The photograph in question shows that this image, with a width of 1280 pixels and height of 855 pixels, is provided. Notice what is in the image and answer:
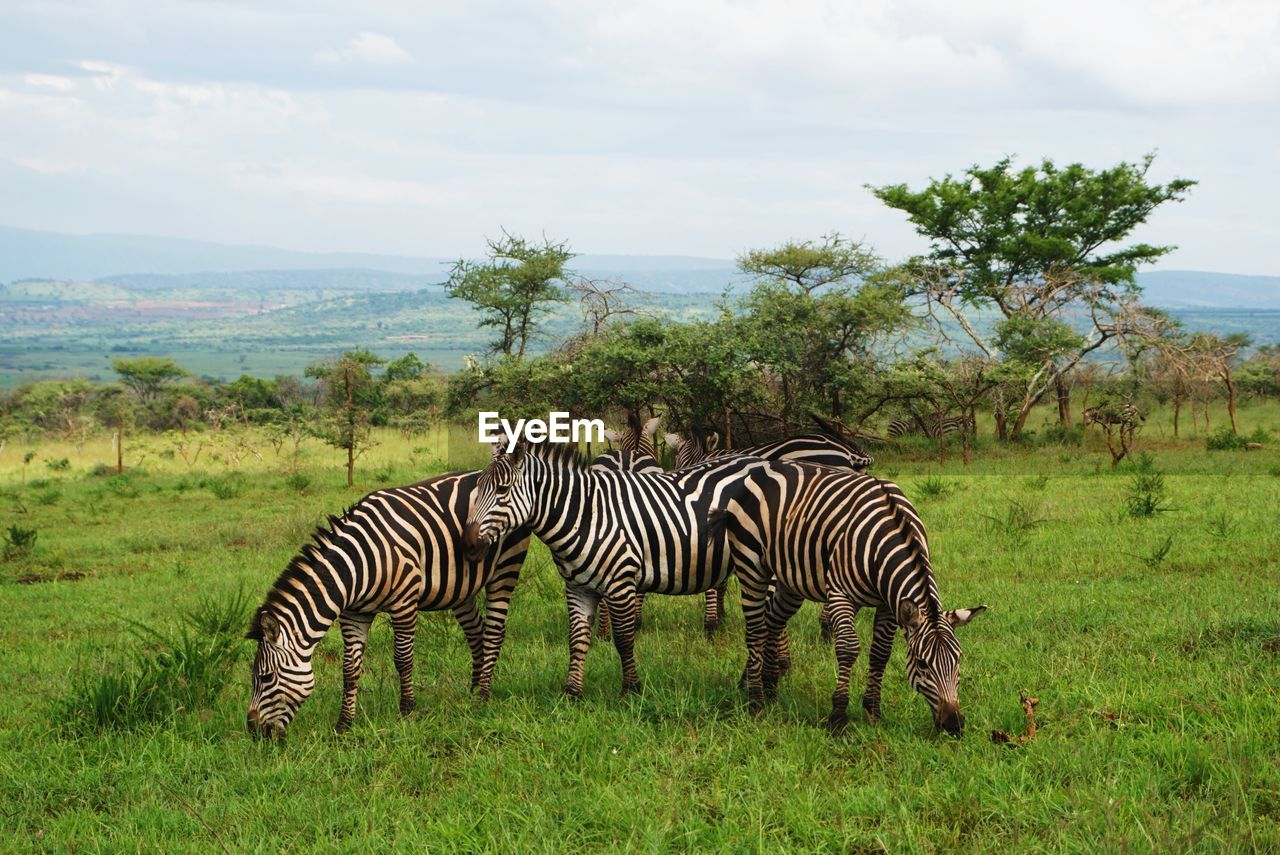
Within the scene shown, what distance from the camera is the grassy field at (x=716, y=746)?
4512 mm

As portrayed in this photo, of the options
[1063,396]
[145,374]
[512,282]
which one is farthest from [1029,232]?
[145,374]

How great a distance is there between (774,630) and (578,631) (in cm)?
127

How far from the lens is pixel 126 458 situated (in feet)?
99.9

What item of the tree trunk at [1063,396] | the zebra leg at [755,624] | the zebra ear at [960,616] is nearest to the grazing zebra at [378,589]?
the zebra leg at [755,624]

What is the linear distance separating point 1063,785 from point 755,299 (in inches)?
806

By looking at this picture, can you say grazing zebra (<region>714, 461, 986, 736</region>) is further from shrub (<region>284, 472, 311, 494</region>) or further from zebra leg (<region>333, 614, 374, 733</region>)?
shrub (<region>284, 472, 311, 494</region>)

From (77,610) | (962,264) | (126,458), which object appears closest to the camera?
(77,610)

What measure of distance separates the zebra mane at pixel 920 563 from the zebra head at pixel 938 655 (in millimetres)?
80

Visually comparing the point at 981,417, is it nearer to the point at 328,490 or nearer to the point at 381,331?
the point at 328,490

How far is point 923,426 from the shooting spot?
2478 cm

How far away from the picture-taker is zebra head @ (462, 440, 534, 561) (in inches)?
243

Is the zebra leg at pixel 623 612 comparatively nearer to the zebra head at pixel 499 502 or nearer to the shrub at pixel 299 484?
the zebra head at pixel 499 502

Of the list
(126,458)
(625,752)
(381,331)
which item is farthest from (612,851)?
(381,331)

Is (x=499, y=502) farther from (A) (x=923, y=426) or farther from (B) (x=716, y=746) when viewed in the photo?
(A) (x=923, y=426)
